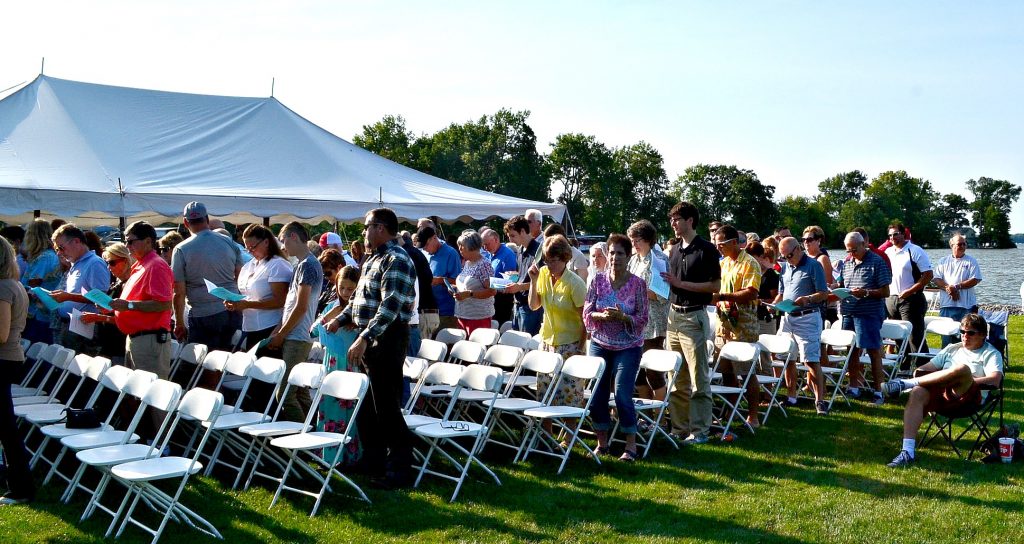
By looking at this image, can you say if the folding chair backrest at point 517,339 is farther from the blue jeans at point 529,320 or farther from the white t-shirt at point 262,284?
the white t-shirt at point 262,284

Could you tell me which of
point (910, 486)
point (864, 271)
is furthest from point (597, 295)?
point (864, 271)

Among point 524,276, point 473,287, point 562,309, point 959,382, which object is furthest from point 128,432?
point 959,382

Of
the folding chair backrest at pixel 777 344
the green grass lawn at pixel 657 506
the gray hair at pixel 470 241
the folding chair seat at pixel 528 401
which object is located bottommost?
the green grass lawn at pixel 657 506

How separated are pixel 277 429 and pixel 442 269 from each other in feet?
10.7

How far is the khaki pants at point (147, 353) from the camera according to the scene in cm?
548

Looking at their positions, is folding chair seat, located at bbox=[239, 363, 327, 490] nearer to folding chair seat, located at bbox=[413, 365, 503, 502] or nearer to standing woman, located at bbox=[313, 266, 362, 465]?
standing woman, located at bbox=[313, 266, 362, 465]

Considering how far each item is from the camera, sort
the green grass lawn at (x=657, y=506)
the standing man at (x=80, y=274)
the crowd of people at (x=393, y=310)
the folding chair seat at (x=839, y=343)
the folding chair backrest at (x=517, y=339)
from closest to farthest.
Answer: the green grass lawn at (x=657, y=506) → the crowd of people at (x=393, y=310) → the standing man at (x=80, y=274) → the folding chair backrest at (x=517, y=339) → the folding chair seat at (x=839, y=343)

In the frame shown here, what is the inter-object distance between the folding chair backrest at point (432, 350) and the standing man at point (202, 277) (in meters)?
1.43

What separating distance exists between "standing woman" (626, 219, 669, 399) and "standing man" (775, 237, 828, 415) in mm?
1479

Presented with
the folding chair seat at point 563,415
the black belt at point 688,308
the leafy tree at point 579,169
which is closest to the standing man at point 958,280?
the black belt at point 688,308

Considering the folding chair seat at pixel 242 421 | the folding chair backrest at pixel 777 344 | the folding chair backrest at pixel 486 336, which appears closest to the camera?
the folding chair seat at pixel 242 421

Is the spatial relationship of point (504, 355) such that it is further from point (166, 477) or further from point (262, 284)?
point (166, 477)

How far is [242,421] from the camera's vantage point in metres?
5.11

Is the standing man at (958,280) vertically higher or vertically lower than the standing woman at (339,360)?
higher
